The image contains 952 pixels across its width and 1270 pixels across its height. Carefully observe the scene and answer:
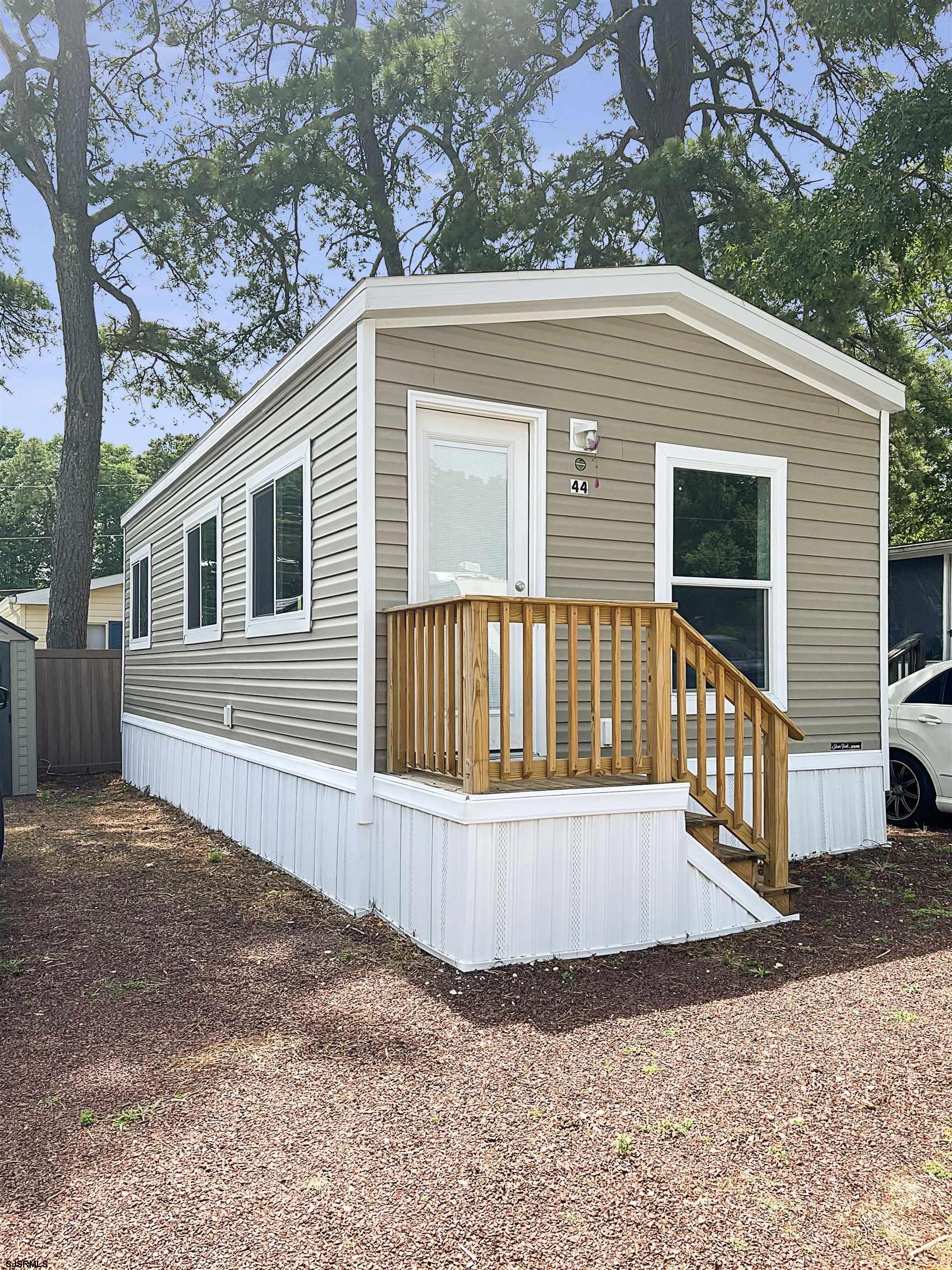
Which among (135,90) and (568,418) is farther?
(135,90)

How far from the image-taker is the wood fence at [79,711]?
40.0ft

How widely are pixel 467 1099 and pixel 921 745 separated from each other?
5481mm

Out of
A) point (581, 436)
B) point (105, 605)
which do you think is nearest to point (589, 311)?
point (581, 436)

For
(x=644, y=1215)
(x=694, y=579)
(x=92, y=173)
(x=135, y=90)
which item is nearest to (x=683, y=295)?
(x=694, y=579)

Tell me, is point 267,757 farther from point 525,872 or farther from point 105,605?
point 105,605

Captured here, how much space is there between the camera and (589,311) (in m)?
5.80

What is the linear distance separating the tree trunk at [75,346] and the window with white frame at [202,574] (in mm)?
6088

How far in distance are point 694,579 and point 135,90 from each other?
16.7 meters

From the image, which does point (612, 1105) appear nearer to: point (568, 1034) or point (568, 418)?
point (568, 1034)

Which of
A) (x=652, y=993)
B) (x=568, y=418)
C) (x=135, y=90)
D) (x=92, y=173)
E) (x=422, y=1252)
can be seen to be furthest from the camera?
(x=135, y=90)

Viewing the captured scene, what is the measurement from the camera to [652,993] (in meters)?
4.06

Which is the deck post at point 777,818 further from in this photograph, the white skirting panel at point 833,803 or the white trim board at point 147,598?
the white trim board at point 147,598

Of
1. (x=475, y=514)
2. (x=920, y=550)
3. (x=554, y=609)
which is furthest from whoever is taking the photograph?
(x=920, y=550)

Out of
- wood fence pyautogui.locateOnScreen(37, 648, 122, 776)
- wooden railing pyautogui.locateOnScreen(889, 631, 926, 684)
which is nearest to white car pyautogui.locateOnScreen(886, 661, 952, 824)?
wooden railing pyautogui.locateOnScreen(889, 631, 926, 684)
